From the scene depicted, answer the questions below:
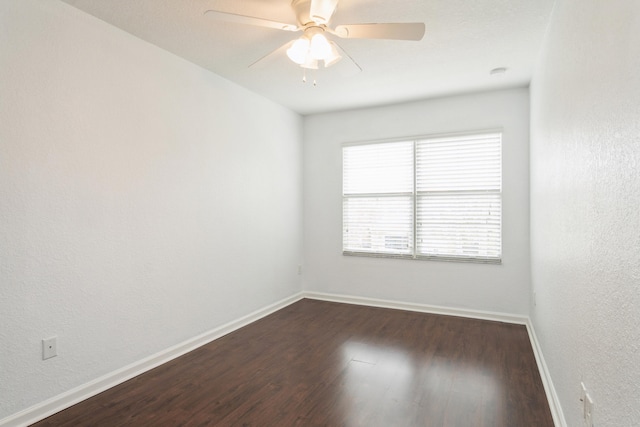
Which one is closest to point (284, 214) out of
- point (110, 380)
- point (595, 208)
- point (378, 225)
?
point (378, 225)

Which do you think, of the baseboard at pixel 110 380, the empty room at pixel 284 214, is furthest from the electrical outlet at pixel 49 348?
the baseboard at pixel 110 380

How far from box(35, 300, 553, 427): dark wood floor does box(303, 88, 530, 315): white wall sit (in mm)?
501

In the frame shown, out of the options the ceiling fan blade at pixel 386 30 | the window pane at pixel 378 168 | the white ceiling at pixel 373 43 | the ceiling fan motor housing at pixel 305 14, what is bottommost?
the window pane at pixel 378 168

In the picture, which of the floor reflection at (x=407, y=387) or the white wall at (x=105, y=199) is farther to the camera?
the floor reflection at (x=407, y=387)

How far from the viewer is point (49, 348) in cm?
221

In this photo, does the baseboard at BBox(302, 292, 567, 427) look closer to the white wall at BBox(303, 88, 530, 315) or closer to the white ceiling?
the white wall at BBox(303, 88, 530, 315)

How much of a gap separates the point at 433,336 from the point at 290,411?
181cm

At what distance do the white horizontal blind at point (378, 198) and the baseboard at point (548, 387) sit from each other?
5.47ft

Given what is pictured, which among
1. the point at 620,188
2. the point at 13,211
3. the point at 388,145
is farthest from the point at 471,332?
the point at 13,211

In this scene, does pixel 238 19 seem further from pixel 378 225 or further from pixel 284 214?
pixel 378 225

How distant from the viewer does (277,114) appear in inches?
177

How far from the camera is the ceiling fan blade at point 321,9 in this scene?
76.6 inches

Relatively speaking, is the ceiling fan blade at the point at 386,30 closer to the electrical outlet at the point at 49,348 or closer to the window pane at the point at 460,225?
the window pane at the point at 460,225

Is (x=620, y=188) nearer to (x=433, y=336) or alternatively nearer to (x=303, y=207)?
(x=433, y=336)
